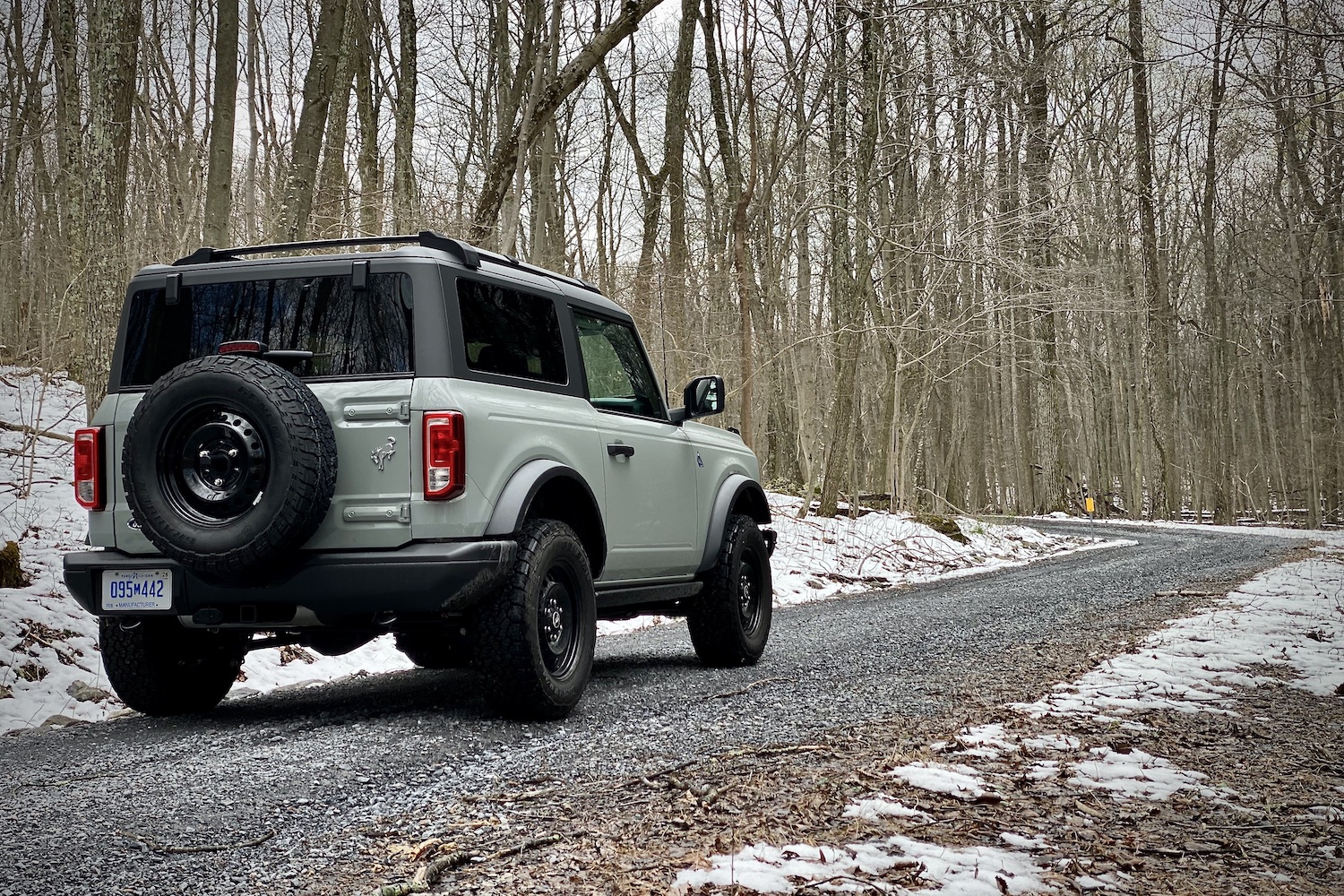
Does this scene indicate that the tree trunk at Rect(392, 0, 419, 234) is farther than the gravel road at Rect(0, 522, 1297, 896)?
Yes

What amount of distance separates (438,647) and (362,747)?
1.53 meters

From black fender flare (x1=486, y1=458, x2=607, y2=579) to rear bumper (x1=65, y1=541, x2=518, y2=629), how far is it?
91 millimetres

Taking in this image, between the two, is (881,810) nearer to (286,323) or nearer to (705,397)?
(286,323)

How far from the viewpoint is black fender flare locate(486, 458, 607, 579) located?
453 cm

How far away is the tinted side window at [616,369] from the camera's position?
586 cm

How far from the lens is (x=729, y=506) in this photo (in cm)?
684

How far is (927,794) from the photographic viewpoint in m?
3.54

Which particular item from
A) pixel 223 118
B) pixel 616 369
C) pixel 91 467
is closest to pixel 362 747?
pixel 91 467

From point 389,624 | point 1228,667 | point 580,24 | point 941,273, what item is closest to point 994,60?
point 941,273

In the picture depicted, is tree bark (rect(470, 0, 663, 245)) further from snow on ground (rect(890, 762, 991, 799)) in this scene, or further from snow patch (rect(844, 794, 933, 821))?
snow patch (rect(844, 794, 933, 821))

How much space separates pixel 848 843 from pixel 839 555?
12.2 meters

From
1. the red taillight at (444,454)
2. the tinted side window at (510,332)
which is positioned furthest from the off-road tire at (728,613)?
the red taillight at (444,454)

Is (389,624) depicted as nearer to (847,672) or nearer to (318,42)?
(847,672)

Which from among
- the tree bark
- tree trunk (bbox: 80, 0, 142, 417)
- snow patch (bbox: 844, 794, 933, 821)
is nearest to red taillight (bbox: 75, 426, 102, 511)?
snow patch (bbox: 844, 794, 933, 821)
